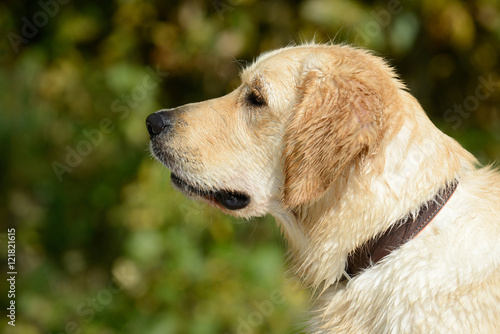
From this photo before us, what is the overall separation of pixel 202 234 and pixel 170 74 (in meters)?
1.55

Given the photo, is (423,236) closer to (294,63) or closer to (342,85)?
(342,85)

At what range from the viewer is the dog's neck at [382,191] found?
230 cm

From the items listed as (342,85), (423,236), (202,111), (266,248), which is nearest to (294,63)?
(342,85)

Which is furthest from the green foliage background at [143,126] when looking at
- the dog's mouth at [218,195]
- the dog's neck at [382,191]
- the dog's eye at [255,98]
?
the dog's neck at [382,191]

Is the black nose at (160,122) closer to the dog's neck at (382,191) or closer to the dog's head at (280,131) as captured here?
the dog's head at (280,131)

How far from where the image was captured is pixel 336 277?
97.3 inches

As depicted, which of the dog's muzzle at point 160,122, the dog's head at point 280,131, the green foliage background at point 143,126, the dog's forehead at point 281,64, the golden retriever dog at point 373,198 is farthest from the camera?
the green foliage background at point 143,126

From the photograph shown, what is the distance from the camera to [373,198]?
233 cm

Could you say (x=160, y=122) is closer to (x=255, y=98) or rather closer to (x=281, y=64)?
(x=255, y=98)

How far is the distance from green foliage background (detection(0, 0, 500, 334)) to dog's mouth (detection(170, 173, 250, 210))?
58.4 inches

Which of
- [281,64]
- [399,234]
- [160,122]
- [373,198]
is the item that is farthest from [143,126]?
[399,234]

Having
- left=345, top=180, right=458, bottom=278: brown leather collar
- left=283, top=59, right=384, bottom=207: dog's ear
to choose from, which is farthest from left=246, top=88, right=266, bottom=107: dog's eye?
left=345, top=180, right=458, bottom=278: brown leather collar

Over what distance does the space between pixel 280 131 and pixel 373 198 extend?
0.62 metres

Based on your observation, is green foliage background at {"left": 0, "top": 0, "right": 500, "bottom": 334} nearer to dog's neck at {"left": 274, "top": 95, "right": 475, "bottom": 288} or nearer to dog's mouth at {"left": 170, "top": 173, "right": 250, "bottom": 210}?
dog's mouth at {"left": 170, "top": 173, "right": 250, "bottom": 210}
